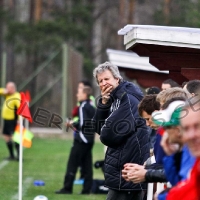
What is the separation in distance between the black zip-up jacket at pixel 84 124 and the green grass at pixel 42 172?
1075 mm

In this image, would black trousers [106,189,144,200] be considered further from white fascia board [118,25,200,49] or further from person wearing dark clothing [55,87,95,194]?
person wearing dark clothing [55,87,95,194]

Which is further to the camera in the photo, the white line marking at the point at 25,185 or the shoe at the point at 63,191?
the shoe at the point at 63,191

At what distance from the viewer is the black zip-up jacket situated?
1398cm

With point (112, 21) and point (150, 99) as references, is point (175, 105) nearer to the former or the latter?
point (150, 99)

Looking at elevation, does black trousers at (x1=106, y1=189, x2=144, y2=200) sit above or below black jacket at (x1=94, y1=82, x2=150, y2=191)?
below

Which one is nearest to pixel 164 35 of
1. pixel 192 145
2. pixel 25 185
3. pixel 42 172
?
pixel 192 145

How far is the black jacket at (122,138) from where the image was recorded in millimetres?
7473

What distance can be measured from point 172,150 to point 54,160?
16.8 meters

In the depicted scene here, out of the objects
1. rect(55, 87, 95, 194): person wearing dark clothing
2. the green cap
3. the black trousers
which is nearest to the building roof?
the black trousers

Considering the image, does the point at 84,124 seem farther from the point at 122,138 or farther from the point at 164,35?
the point at 122,138

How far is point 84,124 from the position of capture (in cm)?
1398

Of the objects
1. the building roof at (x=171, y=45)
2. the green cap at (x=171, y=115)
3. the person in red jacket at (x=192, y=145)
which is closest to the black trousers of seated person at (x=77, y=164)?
the building roof at (x=171, y=45)

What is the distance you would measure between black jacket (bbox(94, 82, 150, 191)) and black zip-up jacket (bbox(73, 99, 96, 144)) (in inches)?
247

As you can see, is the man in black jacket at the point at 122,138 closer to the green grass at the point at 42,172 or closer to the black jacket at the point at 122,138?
the black jacket at the point at 122,138
